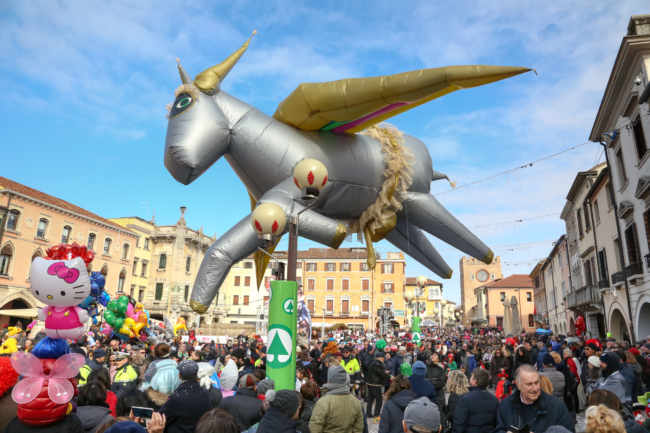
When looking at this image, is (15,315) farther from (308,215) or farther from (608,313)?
(608,313)

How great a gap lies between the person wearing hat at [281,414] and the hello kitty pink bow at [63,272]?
4325mm

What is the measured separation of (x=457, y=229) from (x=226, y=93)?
12.6ft

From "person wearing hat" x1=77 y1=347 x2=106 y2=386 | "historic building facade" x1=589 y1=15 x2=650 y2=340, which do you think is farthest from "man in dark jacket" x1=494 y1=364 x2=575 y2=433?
"historic building facade" x1=589 y1=15 x2=650 y2=340

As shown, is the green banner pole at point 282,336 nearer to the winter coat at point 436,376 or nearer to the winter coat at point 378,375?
the winter coat at point 436,376

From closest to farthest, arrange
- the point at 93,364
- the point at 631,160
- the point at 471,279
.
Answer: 1. the point at 93,364
2. the point at 631,160
3. the point at 471,279

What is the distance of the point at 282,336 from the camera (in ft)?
16.8

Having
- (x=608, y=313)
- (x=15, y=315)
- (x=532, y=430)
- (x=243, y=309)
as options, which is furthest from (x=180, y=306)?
(x=532, y=430)

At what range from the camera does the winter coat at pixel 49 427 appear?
8.35ft

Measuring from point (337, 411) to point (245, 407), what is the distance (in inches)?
35.1

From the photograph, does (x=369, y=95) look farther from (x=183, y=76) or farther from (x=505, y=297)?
(x=505, y=297)

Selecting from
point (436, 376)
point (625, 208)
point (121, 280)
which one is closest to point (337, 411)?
point (436, 376)

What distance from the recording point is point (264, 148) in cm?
594

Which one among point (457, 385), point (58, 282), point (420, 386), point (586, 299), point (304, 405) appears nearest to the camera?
point (304, 405)

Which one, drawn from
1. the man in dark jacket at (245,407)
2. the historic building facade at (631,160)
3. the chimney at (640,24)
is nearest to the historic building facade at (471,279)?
the historic building facade at (631,160)
